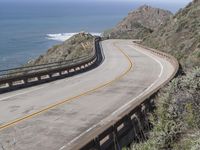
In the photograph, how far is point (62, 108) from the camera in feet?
56.7

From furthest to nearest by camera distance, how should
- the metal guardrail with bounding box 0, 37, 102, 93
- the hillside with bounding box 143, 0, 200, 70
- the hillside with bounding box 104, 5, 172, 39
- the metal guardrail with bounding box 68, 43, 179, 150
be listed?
the hillside with bounding box 104, 5, 172, 39 → the hillside with bounding box 143, 0, 200, 70 → the metal guardrail with bounding box 0, 37, 102, 93 → the metal guardrail with bounding box 68, 43, 179, 150

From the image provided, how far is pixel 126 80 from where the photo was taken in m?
26.8

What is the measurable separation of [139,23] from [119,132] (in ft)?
339

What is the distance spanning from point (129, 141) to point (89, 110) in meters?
4.93

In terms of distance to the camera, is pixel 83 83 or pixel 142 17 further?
pixel 142 17

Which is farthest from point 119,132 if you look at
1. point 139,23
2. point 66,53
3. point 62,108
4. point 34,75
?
point 139,23

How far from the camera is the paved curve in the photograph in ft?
41.6

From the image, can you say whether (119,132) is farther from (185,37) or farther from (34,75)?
(185,37)

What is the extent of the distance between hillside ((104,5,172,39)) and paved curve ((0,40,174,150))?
71264 mm

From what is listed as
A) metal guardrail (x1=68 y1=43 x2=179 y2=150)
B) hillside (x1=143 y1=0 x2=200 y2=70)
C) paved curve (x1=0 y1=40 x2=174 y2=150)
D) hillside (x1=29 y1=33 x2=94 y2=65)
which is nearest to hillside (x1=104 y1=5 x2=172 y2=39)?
hillside (x1=29 y1=33 x2=94 y2=65)

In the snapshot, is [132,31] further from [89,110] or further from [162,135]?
[162,135]

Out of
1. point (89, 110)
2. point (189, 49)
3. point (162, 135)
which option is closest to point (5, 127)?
point (89, 110)

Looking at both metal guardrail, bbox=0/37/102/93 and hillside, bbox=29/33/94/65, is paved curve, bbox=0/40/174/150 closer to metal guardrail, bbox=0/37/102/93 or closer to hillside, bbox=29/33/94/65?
metal guardrail, bbox=0/37/102/93

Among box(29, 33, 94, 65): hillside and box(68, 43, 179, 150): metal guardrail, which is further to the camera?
box(29, 33, 94, 65): hillside
